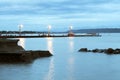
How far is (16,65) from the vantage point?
2091 centimetres

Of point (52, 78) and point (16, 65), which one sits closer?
point (52, 78)

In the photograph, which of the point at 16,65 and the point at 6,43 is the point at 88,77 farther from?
the point at 6,43

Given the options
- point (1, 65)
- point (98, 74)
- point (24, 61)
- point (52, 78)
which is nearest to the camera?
point (52, 78)

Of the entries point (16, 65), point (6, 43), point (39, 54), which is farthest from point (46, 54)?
point (16, 65)

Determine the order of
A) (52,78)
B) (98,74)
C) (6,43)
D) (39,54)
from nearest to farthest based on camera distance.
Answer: (52,78) → (98,74) → (6,43) → (39,54)

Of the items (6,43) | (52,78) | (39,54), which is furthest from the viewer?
(39,54)

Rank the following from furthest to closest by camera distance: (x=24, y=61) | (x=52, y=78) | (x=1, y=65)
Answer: (x=24, y=61) < (x=1, y=65) < (x=52, y=78)

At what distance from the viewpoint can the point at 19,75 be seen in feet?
57.7

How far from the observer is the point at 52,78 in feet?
56.1

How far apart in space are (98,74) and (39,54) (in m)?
9.34

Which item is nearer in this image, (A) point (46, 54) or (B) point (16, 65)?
(B) point (16, 65)

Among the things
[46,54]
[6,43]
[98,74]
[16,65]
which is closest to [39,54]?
[46,54]

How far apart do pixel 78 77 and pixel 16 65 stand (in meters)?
4.33

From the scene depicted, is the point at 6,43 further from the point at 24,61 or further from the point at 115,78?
the point at 115,78
